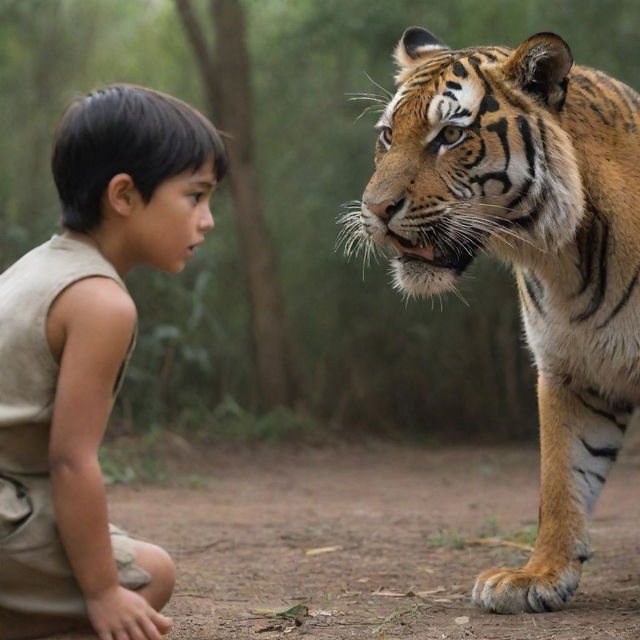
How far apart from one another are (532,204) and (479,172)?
175 mm

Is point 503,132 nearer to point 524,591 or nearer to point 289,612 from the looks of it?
point 524,591

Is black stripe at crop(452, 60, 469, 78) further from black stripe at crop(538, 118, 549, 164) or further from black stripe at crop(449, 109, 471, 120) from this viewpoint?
black stripe at crop(538, 118, 549, 164)

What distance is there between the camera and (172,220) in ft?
8.31

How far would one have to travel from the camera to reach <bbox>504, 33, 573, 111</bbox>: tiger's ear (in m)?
3.23

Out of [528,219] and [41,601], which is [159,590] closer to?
[41,601]

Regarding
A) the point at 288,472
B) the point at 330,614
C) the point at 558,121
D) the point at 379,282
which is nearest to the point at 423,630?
the point at 330,614

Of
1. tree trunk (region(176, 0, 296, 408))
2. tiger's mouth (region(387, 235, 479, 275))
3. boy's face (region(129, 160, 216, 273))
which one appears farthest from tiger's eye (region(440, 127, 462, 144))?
tree trunk (region(176, 0, 296, 408))

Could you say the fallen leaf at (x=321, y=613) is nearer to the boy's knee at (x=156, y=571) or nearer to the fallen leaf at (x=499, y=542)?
the boy's knee at (x=156, y=571)

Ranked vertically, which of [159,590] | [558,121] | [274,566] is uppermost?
[558,121]

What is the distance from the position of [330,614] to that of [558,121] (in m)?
1.52

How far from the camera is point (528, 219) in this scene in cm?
329

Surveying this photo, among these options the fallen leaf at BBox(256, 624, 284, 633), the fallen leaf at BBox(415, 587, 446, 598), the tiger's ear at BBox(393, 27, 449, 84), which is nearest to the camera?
the fallen leaf at BBox(256, 624, 284, 633)

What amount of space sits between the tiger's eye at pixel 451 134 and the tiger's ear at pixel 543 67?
22cm

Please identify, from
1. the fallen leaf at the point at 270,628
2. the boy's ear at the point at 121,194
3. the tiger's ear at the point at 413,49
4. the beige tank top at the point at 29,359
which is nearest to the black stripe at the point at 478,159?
the tiger's ear at the point at 413,49
